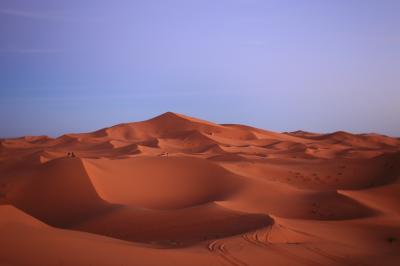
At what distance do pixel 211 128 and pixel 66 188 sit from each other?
31710 mm

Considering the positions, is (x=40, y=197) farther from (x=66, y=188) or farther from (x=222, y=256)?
(x=222, y=256)

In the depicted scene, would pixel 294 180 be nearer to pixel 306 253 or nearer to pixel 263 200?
pixel 263 200

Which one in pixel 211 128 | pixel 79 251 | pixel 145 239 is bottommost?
pixel 145 239

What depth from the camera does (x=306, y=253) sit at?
26.0ft

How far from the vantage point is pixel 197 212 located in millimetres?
12039

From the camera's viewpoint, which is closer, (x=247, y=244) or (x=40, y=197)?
(x=247, y=244)

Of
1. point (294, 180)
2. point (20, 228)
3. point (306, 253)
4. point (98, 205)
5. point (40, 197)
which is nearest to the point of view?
point (20, 228)

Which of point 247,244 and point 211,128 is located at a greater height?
point 211,128

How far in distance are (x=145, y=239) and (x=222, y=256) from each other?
147 inches

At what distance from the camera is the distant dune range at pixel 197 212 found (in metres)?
7.07

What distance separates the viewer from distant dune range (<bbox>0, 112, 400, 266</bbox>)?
23.2ft

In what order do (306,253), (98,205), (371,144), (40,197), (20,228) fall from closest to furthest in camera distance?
(20,228) → (306,253) → (98,205) → (40,197) → (371,144)

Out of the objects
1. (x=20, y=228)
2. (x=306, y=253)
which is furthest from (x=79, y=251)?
(x=306, y=253)

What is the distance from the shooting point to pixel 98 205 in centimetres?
1437
